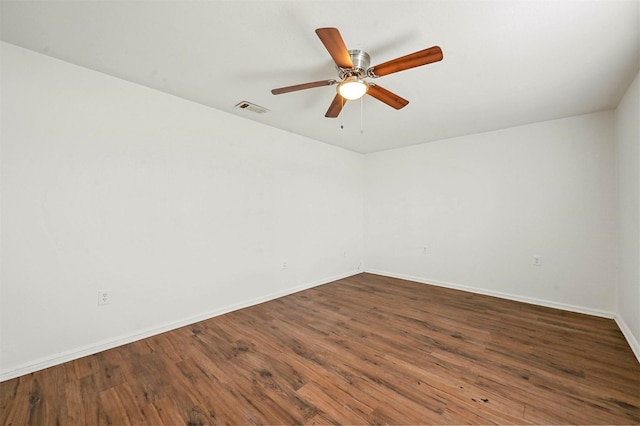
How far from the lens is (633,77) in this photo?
2252 millimetres

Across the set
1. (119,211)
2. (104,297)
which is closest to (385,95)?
(119,211)

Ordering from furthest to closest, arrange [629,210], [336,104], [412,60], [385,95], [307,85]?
[629,210]
[336,104]
[385,95]
[307,85]
[412,60]

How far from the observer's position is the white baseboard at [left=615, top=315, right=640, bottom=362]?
2145 mm

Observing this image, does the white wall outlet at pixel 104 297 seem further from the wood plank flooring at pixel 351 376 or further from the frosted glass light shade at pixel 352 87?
the frosted glass light shade at pixel 352 87

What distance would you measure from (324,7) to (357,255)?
412cm

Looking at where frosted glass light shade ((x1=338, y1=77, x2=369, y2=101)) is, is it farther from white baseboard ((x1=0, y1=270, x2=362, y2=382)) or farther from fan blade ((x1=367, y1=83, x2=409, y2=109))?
white baseboard ((x1=0, y1=270, x2=362, y2=382))

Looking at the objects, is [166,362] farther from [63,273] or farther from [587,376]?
[587,376]

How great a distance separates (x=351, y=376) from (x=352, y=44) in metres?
2.33

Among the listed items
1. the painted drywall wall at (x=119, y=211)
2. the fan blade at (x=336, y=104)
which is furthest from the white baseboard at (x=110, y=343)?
the fan blade at (x=336, y=104)

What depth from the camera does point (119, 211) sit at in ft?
7.80

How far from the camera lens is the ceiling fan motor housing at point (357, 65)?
1.91 metres

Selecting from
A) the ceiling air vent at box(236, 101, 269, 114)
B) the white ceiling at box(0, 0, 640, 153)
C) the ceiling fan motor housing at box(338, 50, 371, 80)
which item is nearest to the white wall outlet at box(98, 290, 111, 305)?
the white ceiling at box(0, 0, 640, 153)

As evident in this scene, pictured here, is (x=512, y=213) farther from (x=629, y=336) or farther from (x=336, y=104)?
(x=336, y=104)

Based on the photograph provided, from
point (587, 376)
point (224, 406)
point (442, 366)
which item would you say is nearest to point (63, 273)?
point (224, 406)
